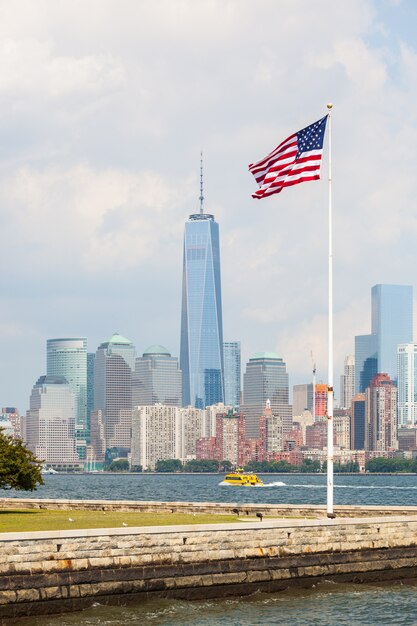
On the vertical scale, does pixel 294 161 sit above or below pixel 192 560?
above

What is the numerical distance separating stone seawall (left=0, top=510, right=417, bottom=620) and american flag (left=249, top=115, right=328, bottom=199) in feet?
41.7

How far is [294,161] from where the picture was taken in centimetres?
4544

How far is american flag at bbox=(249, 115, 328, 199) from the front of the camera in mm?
44969

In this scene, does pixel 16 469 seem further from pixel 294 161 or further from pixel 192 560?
pixel 294 161

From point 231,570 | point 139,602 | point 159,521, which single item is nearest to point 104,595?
point 139,602

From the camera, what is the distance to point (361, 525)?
4559cm

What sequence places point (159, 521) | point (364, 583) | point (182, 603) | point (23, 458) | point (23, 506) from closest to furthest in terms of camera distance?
point (182, 603)
point (364, 583)
point (159, 521)
point (23, 458)
point (23, 506)

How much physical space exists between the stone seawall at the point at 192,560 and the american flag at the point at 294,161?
12.7 m

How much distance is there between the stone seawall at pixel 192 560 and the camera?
36.8 meters

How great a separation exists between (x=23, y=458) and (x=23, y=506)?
11122mm

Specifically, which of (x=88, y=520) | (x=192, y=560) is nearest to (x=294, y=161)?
(x=192, y=560)

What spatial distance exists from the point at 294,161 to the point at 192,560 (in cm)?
1540

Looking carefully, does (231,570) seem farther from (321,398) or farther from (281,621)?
(321,398)

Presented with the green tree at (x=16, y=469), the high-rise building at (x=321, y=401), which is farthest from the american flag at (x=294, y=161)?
the green tree at (x=16, y=469)
